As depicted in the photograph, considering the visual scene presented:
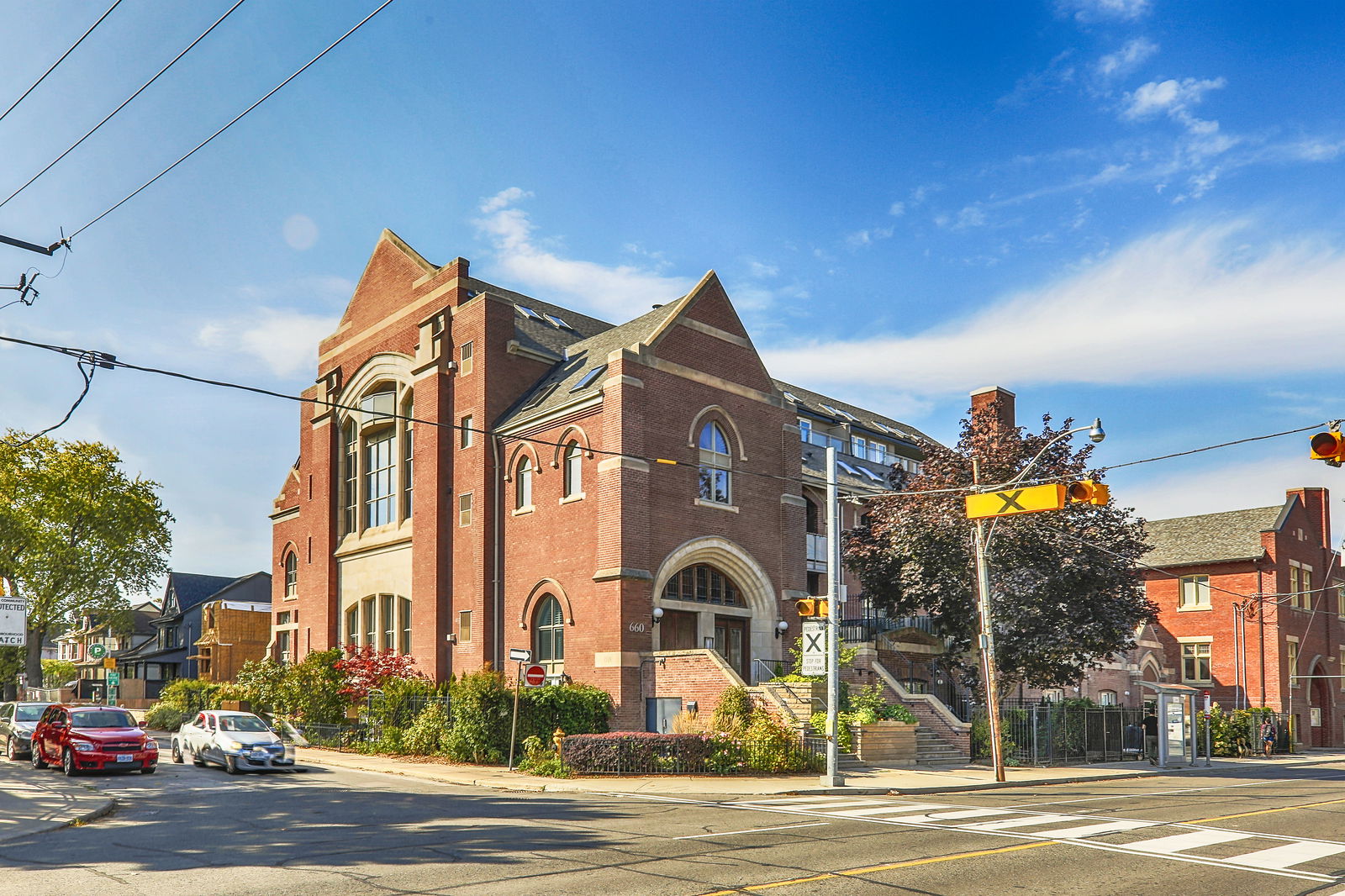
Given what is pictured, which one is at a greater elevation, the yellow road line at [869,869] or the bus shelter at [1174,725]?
the yellow road line at [869,869]

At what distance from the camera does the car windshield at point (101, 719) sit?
1010 inches

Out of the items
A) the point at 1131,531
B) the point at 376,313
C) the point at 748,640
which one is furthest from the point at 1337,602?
the point at 376,313

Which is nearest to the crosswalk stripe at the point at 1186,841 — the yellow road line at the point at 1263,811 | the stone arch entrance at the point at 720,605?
the yellow road line at the point at 1263,811

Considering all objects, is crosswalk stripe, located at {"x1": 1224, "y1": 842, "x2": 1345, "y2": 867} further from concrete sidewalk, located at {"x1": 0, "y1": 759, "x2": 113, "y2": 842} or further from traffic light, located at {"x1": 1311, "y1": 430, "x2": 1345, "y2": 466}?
concrete sidewalk, located at {"x1": 0, "y1": 759, "x2": 113, "y2": 842}

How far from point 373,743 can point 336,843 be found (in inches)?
768

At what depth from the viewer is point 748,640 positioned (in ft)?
113

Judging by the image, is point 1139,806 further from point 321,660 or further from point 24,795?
point 321,660

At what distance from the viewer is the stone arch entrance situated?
32.0m

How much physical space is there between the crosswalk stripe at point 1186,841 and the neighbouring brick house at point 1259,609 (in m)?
36.9

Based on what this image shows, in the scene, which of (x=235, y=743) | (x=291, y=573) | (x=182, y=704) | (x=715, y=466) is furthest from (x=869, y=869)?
(x=182, y=704)

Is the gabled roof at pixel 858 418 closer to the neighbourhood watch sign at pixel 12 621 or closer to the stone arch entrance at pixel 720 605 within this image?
the stone arch entrance at pixel 720 605

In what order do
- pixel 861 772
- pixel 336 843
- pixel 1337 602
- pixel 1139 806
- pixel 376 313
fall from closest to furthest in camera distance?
1. pixel 336 843
2. pixel 1139 806
3. pixel 861 772
4. pixel 376 313
5. pixel 1337 602

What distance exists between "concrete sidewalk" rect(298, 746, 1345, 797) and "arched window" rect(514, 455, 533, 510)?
821 centimetres

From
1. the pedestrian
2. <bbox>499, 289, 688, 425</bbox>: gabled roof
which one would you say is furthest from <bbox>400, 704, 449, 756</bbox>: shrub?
the pedestrian
